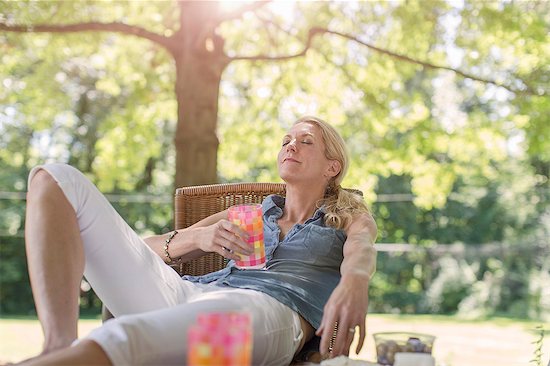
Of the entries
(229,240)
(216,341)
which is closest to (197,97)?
(229,240)

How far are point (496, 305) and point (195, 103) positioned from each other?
10838mm

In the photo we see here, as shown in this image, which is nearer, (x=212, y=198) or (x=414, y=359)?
(x=414, y=359)

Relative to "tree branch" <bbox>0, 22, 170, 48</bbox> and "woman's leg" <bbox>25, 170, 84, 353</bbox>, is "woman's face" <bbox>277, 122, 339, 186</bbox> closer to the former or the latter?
"woman's leg" <bbox>25, 170, 84, 353</bbox>

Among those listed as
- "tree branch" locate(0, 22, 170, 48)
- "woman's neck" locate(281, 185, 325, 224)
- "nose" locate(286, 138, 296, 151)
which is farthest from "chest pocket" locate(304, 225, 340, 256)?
"tree branch" locate(0, 22, 170, 48)

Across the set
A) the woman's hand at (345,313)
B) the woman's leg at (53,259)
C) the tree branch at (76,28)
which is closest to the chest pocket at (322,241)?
the woman's hand at (345,313)

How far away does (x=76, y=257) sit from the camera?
1796 millimetres

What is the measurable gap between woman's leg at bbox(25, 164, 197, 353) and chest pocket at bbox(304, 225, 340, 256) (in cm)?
41

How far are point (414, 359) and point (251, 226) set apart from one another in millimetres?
633

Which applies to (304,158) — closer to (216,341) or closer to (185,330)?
(185,330)

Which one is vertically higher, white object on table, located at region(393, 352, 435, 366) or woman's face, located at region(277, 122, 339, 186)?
woman's face, located at region(277, 122, 339, 186)

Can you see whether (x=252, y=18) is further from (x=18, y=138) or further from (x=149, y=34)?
(x=18, y=138)

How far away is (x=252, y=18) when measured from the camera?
678 cm

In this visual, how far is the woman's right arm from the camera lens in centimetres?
Result: 206

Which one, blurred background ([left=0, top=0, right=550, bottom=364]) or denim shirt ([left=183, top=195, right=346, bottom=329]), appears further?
blurred background ([left=0, top=0, right=550, bottom=364])
